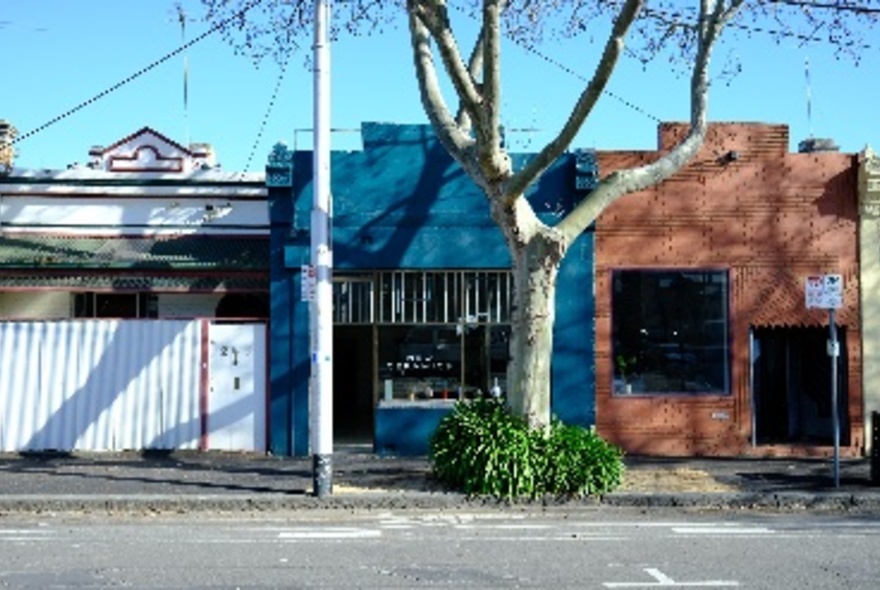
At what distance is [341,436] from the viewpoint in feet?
63.6

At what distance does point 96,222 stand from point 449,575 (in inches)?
510

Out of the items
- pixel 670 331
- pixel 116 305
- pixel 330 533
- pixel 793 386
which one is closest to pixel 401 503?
pixel 330 533

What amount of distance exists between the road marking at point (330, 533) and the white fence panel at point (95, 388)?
6393 millimetres

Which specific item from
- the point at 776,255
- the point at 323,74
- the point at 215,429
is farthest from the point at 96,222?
the point at 776,255

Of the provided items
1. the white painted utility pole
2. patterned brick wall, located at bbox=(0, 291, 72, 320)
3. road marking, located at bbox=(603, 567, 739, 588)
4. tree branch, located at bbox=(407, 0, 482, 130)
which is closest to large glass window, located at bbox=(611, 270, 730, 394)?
tree branch, located at bbox=(407, 0, 482, 130)

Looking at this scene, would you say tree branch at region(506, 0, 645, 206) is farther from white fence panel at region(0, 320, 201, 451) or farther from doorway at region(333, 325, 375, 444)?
white fence panel at region(0, 320, 201, 451)

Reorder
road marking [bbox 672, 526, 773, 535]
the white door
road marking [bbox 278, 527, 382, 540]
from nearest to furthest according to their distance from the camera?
road marking [bbox 278, 527, 382, 540], road marking [bbox 672, 526, 773, 535], the white door

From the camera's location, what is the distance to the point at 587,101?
1337 cm

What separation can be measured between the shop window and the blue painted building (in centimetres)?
291

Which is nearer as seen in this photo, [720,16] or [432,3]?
[432,3]

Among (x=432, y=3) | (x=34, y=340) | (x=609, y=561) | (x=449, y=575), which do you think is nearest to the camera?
(x=449, y=575)

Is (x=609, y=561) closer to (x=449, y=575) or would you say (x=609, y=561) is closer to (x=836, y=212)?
(x=449, y=575)

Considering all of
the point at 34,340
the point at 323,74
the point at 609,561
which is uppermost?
the point at 323,74

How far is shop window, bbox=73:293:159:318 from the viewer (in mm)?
19578
